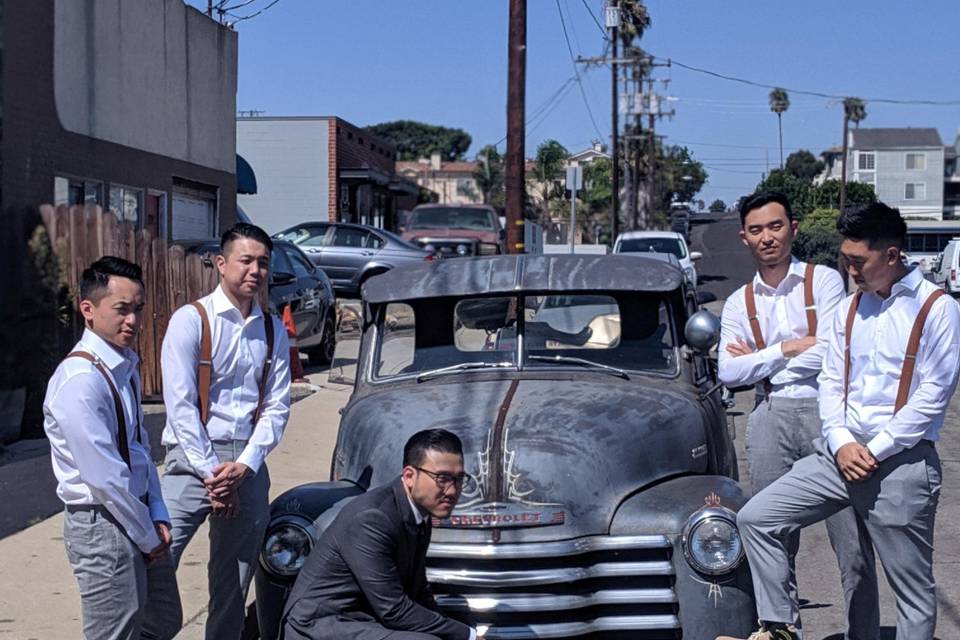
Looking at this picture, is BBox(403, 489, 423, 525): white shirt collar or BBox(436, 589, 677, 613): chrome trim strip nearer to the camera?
BBox(403, 489, 423, 525): white shirt collar

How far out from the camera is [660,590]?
486 centimetres

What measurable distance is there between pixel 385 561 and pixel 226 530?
110 centimetres

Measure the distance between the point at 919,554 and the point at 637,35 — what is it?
192ft

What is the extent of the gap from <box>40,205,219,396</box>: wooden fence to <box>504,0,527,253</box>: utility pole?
442 centimetres

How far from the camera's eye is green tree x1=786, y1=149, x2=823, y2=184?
13162 cm

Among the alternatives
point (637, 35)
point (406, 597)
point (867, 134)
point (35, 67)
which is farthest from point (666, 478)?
point (867, 134)

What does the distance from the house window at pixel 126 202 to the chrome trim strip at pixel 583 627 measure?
11.4m

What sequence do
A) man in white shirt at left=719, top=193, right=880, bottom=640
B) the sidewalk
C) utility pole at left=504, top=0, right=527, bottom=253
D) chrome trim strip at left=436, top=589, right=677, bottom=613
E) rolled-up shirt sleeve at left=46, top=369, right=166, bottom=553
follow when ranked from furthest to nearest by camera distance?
utility pole at left=504, top=0, right=527, bottom=253 → the sidewalk → man in white shirt at left=719, top=193, right=880, bottom=640 → chrome trim strip at left=436, top=589, right=677, bottom=613 → rolled-up shirt sleeve at left=46, top=369, right=166, bottom=553

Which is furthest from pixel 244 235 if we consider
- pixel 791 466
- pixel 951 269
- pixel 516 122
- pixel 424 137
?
pixel 424 137

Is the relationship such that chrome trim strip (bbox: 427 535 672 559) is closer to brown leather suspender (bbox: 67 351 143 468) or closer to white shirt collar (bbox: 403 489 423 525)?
white shirt collar (bbox: 403 489 423 525)

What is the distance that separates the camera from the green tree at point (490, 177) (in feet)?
239

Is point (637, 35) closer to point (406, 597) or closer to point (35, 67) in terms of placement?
point (35, 67)

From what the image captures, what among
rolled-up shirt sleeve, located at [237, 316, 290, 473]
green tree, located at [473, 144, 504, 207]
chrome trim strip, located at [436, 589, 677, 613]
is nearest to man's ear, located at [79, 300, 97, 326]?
rolled-up shirt sleeve, located at [237, 316, 290, 473]

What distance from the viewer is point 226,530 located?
5.16 m
